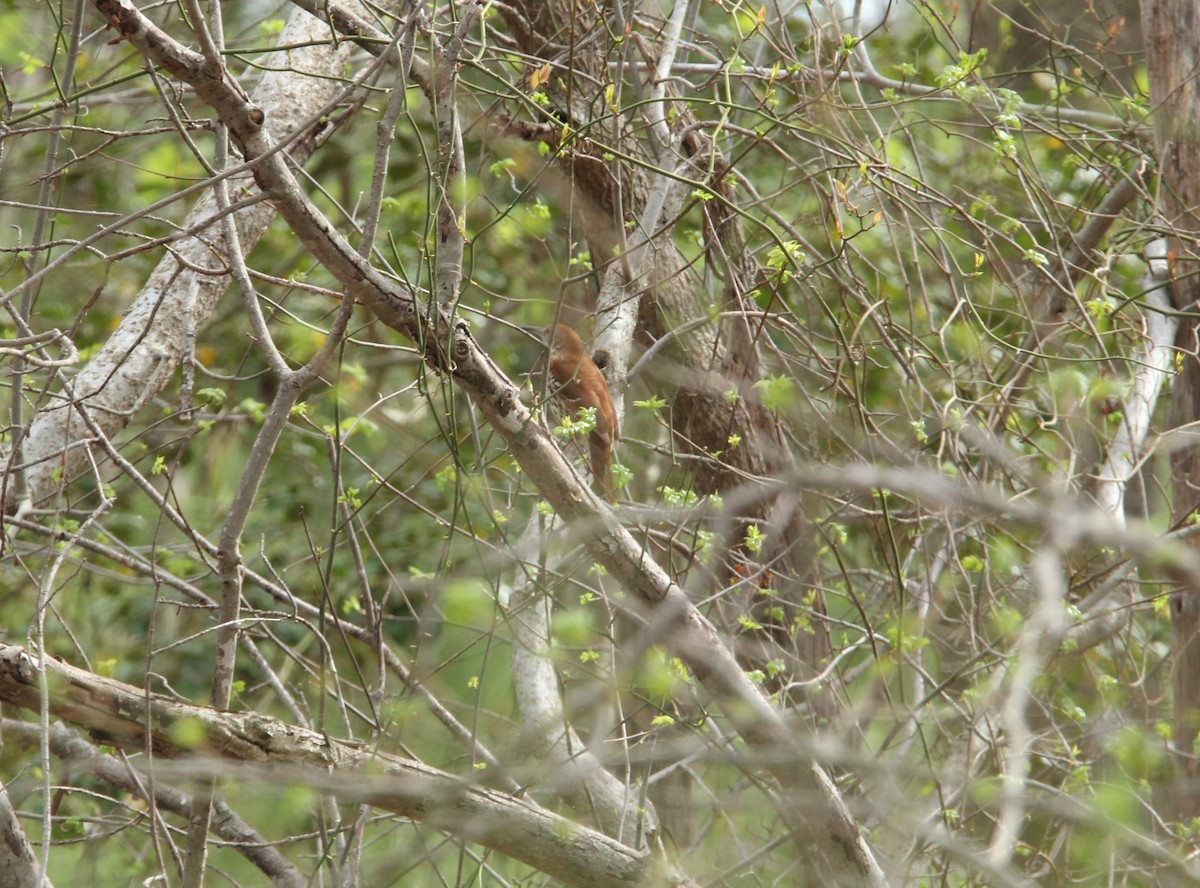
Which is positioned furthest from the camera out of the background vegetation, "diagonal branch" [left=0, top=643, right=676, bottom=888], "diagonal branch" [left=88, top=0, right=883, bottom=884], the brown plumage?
the brown plumage

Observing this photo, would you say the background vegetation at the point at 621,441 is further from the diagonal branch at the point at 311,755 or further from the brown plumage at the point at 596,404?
the brown plumage at the point at 596,404

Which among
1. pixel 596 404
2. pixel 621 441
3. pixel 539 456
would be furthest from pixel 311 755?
pixel 621 441

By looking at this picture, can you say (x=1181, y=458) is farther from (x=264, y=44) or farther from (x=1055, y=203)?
(x=264, y=44)

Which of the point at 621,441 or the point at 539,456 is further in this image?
the point at 621,441

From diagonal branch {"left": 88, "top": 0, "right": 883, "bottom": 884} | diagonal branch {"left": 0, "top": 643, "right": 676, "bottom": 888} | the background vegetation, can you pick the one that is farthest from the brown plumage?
diagonal branch {"left": 0, "top": 643, "right": 676, "bottom": 888}

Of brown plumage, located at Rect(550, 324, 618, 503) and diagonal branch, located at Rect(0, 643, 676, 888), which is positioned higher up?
brown plumage, located at Rect(550, 324, 618, 503)

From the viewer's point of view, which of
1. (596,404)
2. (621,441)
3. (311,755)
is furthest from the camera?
(621,441)

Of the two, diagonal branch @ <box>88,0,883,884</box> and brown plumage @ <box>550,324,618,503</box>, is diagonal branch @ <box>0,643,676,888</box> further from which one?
brown plumage @ <box>550,324,618,503</box>

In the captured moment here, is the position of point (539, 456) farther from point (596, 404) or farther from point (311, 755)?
point (596, 404)

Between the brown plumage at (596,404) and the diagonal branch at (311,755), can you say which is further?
the brown plumage at (596,404)

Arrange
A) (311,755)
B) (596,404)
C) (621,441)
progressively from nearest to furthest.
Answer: (311,755)
(596,404)
(621,441)

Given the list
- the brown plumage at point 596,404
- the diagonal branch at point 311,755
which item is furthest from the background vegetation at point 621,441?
the brown plumage at point 596,404

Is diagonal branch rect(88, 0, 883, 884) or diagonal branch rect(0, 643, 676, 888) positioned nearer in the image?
diagonal branch rect(88, 0, 883, 884)

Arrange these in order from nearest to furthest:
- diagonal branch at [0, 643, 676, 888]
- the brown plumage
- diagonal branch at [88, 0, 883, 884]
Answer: diagonal branch at [88, 0, 883, 884]
diagonal branch at [0, 643, 676, 888]
the brown plumage
